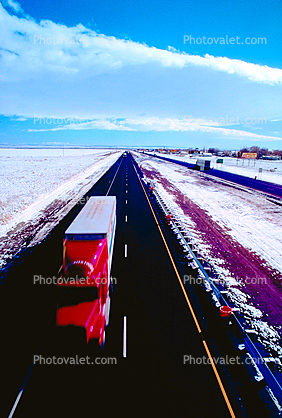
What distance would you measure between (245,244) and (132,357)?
12574mm

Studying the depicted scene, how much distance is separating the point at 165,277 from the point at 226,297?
318 cm

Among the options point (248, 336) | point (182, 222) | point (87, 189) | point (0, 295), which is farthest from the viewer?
point (87, 189)

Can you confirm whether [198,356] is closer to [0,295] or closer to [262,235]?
[0,295]

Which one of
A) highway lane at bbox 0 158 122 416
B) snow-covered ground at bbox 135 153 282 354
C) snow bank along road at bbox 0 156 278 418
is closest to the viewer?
snow bank along road at bbox 0 156 278 418

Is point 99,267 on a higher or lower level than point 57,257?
higher

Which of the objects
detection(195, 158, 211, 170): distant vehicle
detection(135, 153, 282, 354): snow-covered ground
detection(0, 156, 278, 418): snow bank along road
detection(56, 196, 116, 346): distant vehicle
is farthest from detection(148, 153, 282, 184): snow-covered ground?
detection(56, 196, 116, 346): distant vehicle

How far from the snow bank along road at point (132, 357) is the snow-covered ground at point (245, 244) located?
2.20 metres

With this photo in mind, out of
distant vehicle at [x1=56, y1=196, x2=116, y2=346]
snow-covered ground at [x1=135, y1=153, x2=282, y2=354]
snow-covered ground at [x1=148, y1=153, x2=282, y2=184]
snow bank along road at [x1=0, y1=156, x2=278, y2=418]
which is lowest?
snow bank along road at [x1=0, y1=156, x2=278, y2=418]

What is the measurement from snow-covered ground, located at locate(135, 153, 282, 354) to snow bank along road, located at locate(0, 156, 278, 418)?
2.20 meters

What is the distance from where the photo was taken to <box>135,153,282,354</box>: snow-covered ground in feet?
34.5

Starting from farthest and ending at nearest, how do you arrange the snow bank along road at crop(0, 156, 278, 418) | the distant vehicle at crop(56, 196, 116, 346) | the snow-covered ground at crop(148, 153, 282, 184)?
the snow-covered ground at crop(148, 153, 282, 184) < the distant vehicle at crop(56, 196, 116, 346) < the snow bank along road at crop(0, 156, 278, 418)

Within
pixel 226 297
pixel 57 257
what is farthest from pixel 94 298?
pixel 57 257

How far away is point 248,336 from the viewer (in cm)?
905

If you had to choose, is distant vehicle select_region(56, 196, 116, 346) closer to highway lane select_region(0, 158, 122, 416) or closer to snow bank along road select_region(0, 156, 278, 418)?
snow bank along road select_region(0, 156, 278, 418)
